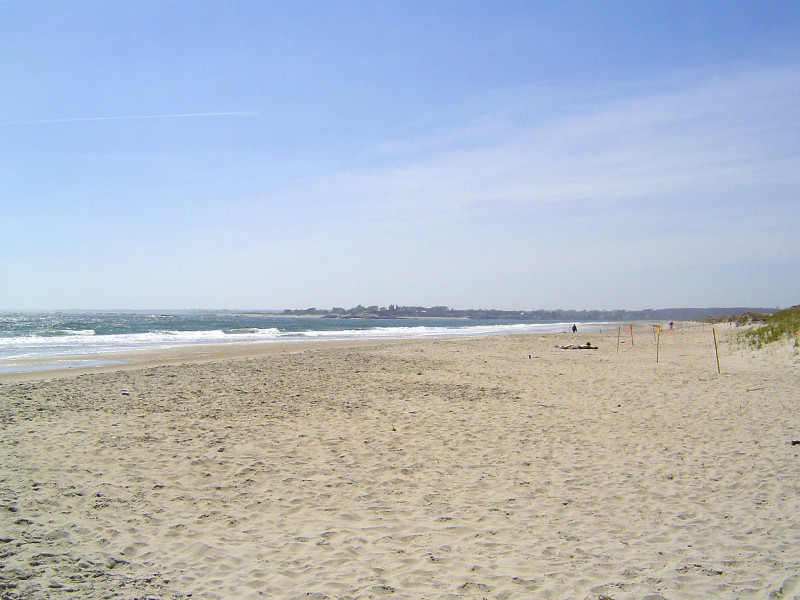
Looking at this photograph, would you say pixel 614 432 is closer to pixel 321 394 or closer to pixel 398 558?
pixel 398 558

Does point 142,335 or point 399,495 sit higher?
point 142,335

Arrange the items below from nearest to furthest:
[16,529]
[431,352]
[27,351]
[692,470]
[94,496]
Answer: [16,529] < [94,496] < [692,470] < [431,352] < [27,351]

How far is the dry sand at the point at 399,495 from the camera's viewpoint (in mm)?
3930

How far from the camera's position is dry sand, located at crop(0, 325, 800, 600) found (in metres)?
3.93

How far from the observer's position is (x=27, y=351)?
24812 mm

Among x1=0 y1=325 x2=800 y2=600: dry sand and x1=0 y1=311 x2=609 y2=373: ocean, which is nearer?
x1=0 y1=325 x2=800 y2=600: dry sand

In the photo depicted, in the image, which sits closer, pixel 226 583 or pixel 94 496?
pixel 226 583

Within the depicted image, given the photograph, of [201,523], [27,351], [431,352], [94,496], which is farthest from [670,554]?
[27,351]

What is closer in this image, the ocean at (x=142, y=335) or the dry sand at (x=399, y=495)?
the dry sand at (x=399, y=495)

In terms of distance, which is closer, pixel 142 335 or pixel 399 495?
pixel 399 495

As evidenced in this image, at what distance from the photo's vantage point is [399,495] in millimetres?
5676

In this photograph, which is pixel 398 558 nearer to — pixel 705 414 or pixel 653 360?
pixel 705 414

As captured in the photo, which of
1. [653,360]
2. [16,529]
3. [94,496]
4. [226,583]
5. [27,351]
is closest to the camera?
[226,583]

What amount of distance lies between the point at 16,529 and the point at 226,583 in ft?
6.93
